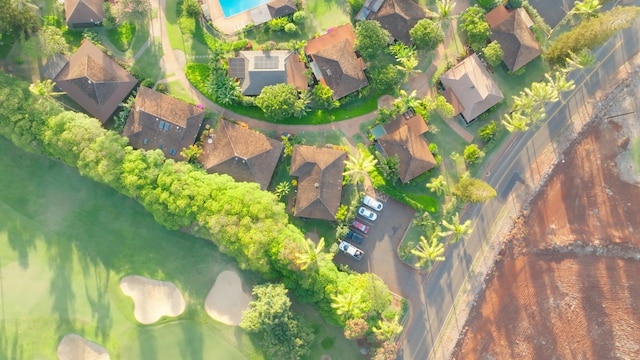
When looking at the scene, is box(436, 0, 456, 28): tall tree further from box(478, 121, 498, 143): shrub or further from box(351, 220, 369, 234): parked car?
box(351, 220, 369, 234): parked car

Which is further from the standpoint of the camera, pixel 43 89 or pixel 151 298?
pixel 151 298

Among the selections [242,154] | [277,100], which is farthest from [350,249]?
[277,100]

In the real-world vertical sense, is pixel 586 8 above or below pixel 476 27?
above

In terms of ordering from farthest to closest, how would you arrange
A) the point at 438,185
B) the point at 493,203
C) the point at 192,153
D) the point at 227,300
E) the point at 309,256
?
the point at 493,203 < the point at 227,300 < the point at 438,185 < the point at 192,153 < the point at 309,256

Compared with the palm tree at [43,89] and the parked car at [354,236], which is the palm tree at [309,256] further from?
the palm tree at [43,89]

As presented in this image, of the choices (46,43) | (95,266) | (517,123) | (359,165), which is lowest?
(95,266)

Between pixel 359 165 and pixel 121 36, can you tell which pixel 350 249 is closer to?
pixel 359 165

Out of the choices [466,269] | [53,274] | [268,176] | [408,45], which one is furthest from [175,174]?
[466,269]

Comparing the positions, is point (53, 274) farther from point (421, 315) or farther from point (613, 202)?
point (613, 202)
